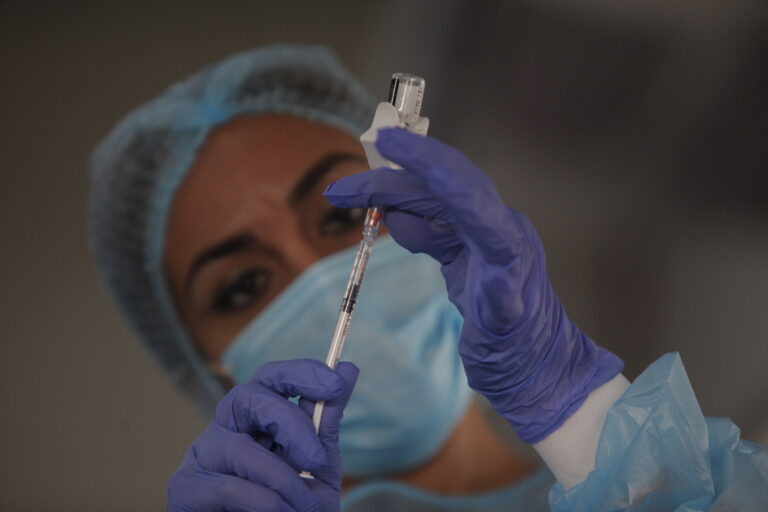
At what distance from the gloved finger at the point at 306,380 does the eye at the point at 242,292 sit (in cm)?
69

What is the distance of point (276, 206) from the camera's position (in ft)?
5.73

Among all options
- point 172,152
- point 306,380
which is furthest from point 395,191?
point 172,152

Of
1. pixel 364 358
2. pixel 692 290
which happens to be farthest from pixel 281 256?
pixel 692 290

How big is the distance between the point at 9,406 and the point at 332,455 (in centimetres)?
107

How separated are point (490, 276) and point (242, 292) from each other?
38.6 inches

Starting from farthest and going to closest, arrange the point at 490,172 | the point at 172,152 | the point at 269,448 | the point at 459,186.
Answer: the point at 490,172
the point at 172,152
the point at 269,448
the point at 459,186

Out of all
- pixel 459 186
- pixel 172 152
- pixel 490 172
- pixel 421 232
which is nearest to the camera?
pixel 459 186

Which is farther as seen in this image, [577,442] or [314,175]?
[314,175]

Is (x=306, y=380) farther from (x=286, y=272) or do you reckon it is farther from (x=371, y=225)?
(x=286, y=272)

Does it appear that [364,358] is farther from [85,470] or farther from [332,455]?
[85,470]

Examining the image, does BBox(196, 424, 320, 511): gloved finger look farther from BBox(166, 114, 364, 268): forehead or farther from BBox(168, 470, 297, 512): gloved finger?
BBox(166, 114, 364, 268): forehead

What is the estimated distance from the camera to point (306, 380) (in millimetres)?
1034

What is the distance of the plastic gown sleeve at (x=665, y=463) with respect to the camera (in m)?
0.98

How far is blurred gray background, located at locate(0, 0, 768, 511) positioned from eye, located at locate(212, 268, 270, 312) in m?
0.25
